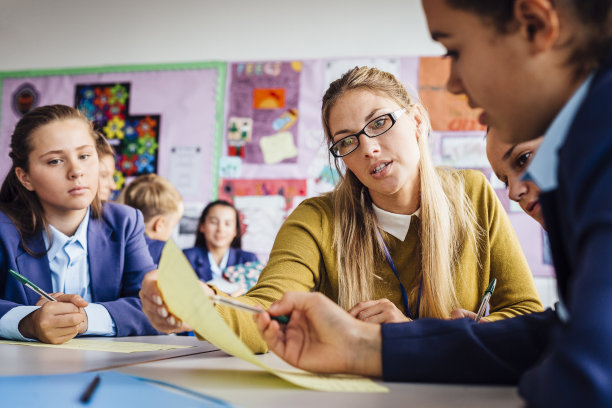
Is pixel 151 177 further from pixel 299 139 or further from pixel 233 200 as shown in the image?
pixel 299 139

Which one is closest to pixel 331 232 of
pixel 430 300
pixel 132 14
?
pixel 430 300

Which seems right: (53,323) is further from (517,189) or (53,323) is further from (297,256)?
(517,189)

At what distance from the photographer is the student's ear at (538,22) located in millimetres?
468

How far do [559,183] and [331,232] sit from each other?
0.88 metres

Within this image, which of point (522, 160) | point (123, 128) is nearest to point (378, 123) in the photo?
point (522, 160)

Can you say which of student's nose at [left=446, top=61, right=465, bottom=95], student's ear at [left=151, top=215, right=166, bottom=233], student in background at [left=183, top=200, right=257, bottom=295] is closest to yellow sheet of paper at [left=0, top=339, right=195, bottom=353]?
student's nose at [left=446, top=61, right=465, bottom=95]

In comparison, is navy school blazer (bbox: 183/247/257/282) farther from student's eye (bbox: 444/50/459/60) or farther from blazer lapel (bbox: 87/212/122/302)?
student's eye (bbox: 444/50/459/60)

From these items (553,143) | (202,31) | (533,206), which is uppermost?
(202,31)

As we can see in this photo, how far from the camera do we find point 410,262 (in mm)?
1292

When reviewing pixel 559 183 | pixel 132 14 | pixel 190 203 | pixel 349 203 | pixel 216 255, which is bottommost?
pixel 216 255

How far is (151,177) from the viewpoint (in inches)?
124

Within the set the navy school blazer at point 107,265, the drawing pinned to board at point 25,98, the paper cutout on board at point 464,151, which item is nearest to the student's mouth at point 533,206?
the navy school blazer at point 107,265

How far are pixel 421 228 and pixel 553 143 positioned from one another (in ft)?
2.61

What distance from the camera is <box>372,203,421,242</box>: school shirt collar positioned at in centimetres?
132
